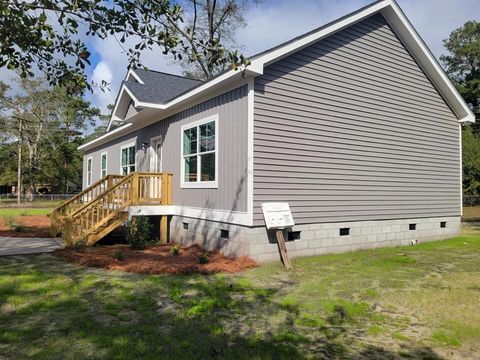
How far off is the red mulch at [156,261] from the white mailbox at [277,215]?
90 cm

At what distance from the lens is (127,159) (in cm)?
1537

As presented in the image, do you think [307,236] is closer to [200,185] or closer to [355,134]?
[200,185]

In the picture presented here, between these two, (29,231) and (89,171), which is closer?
(29,231)

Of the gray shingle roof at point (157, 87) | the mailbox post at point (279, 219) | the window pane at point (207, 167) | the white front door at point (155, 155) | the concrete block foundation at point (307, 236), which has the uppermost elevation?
the gray shingle roof at point (157, 87)

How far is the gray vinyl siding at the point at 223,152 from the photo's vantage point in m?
8.00

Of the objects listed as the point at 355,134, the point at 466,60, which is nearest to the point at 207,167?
the point at 355,134

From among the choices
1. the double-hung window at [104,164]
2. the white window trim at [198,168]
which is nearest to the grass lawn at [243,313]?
the white window trim at [198,168]

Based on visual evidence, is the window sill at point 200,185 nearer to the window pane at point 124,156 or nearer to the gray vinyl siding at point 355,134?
the gray vinyl siding at point 355,134

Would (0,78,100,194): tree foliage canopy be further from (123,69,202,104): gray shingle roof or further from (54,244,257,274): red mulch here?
(54,244,257,274): red mulch

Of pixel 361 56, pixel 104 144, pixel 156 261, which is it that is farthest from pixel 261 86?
pixel 104 144

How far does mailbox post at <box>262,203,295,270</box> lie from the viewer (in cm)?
750

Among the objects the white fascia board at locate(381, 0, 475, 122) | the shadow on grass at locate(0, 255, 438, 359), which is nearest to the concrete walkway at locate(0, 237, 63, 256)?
the shadow on grass at locate(0, 255, 438, 359)

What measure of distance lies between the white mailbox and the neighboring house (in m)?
0.23

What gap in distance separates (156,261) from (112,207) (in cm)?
312
